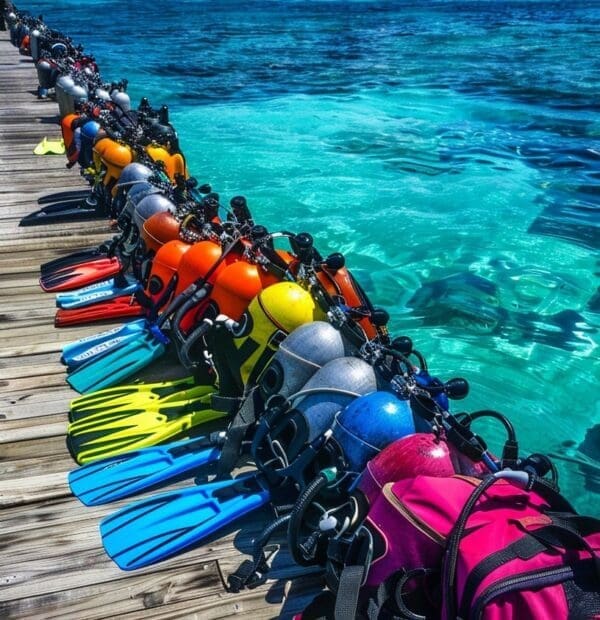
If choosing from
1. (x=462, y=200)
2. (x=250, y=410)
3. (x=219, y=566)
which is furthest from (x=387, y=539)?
(x=462, y=200)

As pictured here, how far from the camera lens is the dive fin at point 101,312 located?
5141 mm

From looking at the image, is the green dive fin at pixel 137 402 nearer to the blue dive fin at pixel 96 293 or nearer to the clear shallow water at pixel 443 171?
the blue dive fin at pixel 96 293

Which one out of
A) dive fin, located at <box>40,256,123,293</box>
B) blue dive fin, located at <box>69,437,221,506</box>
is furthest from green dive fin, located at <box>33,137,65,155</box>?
blue dive fin, located at <box>69,437,221,506</box>

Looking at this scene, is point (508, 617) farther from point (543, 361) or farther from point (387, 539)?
point (543, 361)

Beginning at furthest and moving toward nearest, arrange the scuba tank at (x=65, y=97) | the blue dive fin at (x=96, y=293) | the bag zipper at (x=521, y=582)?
the scuba tank at (x=65, y=97) → the blue dive fin at (x=96, y=293) → the bag zipper at (x=521, y=582)

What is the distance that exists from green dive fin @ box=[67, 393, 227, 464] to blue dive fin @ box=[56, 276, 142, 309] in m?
1.58

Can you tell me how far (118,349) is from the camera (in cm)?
462

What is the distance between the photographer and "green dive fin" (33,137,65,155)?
924 centimetres

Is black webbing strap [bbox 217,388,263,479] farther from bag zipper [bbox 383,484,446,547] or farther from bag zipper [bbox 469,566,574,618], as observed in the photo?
bag zipper [bbox 469,566,574,618]

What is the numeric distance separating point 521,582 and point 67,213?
6.35 metres

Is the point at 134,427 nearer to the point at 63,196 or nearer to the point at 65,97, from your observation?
the point at 63,196

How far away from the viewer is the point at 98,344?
4711 millimetres

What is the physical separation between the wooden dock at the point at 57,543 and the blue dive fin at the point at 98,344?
116 mm

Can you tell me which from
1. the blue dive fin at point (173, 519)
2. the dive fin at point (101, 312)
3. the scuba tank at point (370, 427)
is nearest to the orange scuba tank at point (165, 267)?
the dive fin at point (101, 312)
